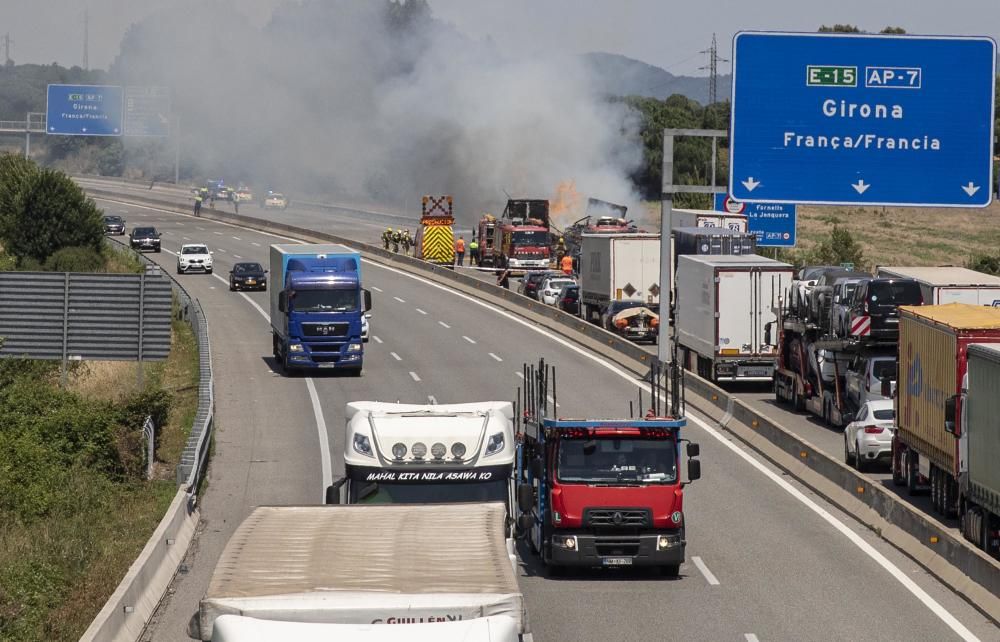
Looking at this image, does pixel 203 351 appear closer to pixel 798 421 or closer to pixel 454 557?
pixel 798 421

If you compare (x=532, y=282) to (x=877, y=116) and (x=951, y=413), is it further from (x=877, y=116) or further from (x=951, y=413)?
(x=951, y=413)

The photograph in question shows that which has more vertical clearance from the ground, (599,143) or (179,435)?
(599,143)

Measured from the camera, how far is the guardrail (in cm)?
1669

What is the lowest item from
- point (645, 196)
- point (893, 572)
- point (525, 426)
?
point (893, 572)

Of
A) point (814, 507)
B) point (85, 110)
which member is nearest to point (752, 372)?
point (814, 507)

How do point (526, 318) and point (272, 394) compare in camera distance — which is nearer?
point (272, 394)

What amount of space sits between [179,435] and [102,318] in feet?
21.8

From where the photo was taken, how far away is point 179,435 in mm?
36031

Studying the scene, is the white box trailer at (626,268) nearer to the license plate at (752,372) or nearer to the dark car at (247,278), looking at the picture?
the license plate at (752,372)

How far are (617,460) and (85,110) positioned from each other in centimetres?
9999

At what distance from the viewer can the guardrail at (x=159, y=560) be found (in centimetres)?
1669

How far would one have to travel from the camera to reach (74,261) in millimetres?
72062

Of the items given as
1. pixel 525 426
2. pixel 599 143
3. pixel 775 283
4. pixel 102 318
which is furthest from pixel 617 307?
pixel 599 143

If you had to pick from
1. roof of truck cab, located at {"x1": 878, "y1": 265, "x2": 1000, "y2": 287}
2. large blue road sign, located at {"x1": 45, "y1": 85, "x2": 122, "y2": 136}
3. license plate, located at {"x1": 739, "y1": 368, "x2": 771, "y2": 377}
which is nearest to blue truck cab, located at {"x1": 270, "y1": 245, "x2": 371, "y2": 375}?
license plate, located at {"x1": 739, "y1": 368, "x2": 771, "y2": 377}
